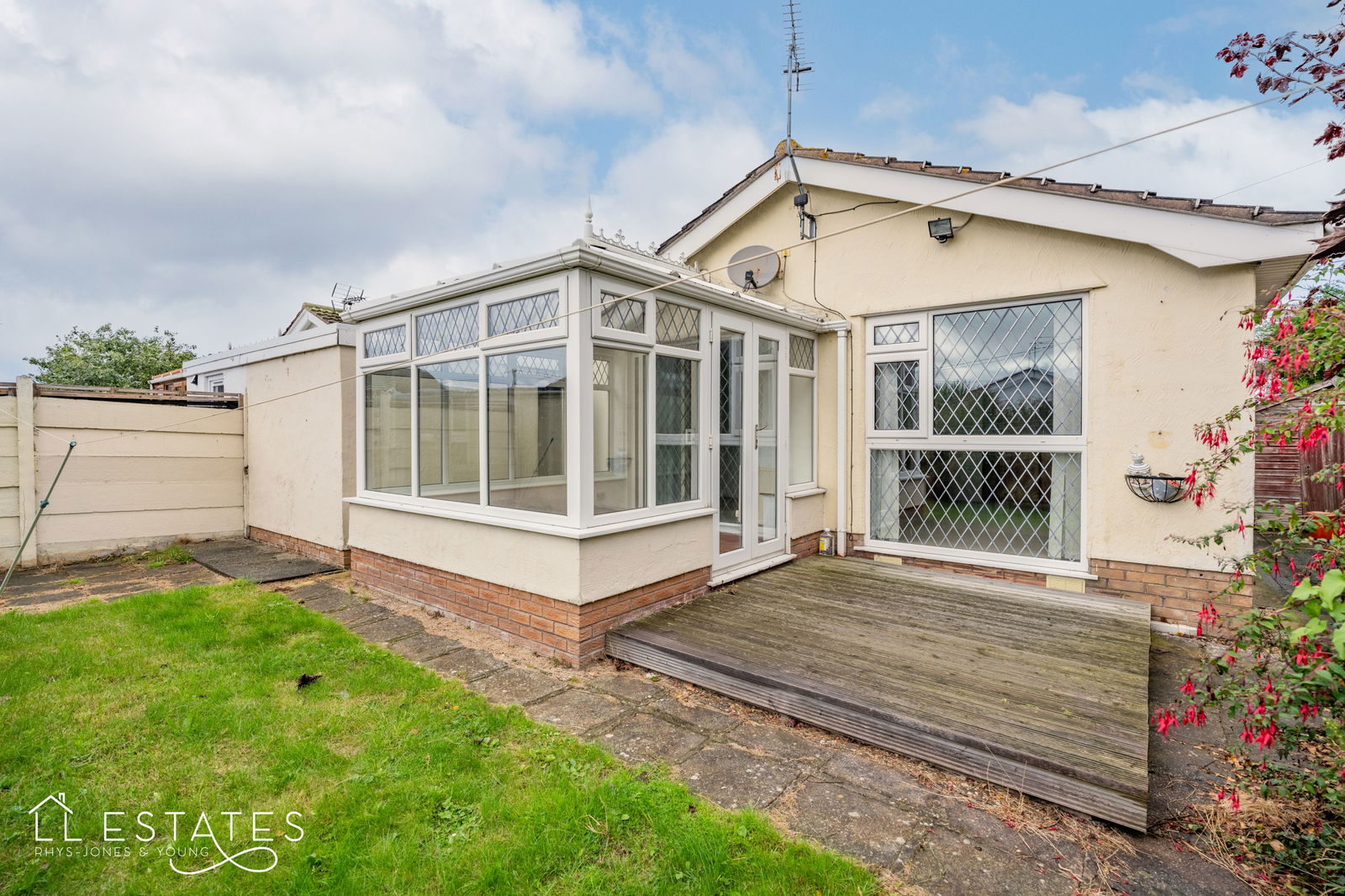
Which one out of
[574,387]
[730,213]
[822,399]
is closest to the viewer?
[574,387]

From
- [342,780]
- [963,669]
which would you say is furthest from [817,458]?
[342,780]

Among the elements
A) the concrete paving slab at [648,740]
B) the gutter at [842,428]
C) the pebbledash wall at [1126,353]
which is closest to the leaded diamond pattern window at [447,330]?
the concrete paving slab at [648,740]

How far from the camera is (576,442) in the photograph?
13.1 ft

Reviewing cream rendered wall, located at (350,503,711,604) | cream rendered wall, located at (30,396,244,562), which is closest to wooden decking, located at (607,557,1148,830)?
cream rendered wall, located at (350,503,711,604)

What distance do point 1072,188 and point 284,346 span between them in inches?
355

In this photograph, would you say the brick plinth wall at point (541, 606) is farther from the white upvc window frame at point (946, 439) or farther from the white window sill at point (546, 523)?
the white upvc window frame at point (946, 439)

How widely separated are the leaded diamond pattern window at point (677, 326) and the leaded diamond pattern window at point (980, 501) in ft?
8.04

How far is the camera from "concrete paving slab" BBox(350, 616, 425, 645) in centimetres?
456

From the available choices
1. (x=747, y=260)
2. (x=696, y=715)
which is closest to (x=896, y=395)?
(x=747, y=260)

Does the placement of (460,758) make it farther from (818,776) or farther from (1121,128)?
(1121,128)

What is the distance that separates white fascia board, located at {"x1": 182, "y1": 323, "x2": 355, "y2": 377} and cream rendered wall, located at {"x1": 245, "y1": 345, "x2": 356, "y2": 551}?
0.08 meters

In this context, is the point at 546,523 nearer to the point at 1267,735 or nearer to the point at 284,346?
the point at 1267,735

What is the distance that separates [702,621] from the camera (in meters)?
4.23

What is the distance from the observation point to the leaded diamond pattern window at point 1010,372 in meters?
4.97
